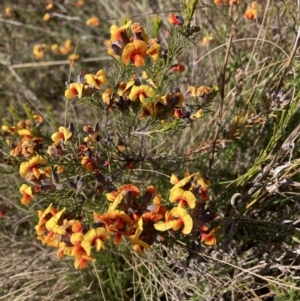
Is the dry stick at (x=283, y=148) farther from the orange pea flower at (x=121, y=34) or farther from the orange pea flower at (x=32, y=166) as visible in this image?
the orange pea flower at (x=32, y=166)

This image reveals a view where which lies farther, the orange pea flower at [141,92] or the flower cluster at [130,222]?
the orange pea flower at [141,92]

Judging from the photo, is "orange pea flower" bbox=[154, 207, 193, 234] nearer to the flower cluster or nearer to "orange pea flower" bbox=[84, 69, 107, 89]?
the flower cluster

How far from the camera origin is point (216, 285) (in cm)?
157

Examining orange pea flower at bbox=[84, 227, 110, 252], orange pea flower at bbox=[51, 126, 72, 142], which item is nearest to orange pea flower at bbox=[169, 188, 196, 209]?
orange pea flower at bbox=[84, 227, 110, 252]

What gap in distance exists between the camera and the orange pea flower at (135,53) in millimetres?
1280

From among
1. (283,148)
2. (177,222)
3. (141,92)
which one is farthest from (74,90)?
(283,148)

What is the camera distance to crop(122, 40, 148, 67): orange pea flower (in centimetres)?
128

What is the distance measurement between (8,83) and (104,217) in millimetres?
1766

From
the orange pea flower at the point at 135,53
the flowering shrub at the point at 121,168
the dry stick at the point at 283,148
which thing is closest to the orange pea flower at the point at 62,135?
the flowering shrub at the point at 121,168

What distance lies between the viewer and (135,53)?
4.26 feet

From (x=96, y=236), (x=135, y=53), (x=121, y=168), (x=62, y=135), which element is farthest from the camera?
(x=121, y=168)

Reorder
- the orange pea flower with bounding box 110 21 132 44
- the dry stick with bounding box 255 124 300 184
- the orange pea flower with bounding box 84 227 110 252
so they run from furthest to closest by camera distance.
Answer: the dry stick with bounding box 255 124 300 184 → the orange pea flower with bounding box 110 21 132 44 → the orange pea flower with bounding box 84 227 110 252

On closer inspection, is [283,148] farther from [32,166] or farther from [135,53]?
[32,166]

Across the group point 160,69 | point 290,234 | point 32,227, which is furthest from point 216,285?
point 32,227
